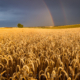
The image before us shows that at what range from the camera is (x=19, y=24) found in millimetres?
80000

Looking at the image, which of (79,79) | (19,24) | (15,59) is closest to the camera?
(79,79)

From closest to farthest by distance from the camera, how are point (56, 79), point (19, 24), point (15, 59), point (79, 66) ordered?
point (56, 79)
point (79, 66)
point (15, 59)
point (19, 24)

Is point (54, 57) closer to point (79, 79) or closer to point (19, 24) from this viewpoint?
point (79, 79)

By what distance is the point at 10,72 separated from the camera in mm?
2553

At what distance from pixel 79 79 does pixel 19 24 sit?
3211 inches

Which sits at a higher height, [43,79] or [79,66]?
[79,66]

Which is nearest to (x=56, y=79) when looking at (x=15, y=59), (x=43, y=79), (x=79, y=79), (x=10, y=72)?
(x=43, y=79)

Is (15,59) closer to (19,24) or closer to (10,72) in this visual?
(10,72)

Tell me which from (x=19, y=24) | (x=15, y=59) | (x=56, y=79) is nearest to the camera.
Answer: (x=56, y=79)

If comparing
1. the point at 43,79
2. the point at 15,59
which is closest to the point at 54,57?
the point at 43,79

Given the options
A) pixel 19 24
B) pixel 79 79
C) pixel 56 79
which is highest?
pixel 19 24

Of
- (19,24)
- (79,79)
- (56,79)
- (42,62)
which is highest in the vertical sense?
(19,24)

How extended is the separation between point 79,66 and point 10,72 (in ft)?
6.16

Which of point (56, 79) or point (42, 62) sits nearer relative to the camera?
point (56, 79)
